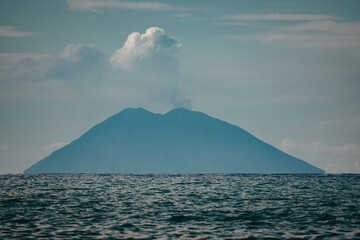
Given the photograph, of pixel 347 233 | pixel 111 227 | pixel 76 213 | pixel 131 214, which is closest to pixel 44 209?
pixel 76 213

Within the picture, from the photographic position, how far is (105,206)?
54.4 m

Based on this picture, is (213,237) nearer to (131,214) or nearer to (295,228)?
(295,228)

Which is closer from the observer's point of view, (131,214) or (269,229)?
(269,229)

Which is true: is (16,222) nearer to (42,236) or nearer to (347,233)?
(42,236)

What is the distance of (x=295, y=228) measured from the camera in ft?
119

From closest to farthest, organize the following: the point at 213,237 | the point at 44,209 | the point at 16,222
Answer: the point at 213,237 < the point at 16,222 < the point at 44,209

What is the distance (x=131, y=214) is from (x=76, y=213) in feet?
17.2

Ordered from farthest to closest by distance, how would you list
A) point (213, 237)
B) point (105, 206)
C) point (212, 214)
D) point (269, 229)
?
point (105, 206) < point (212, 214) < point (269, 229) < point (213, 237)

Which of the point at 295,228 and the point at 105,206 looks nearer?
the point at 295,228

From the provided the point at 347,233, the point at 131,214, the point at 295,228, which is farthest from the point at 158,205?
the point at 347,233

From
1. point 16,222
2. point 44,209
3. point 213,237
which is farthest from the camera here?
point 44,209

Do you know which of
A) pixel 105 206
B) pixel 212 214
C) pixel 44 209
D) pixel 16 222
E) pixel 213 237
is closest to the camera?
pixel 213 237

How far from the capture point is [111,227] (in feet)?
122

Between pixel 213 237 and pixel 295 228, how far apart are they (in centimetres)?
737
